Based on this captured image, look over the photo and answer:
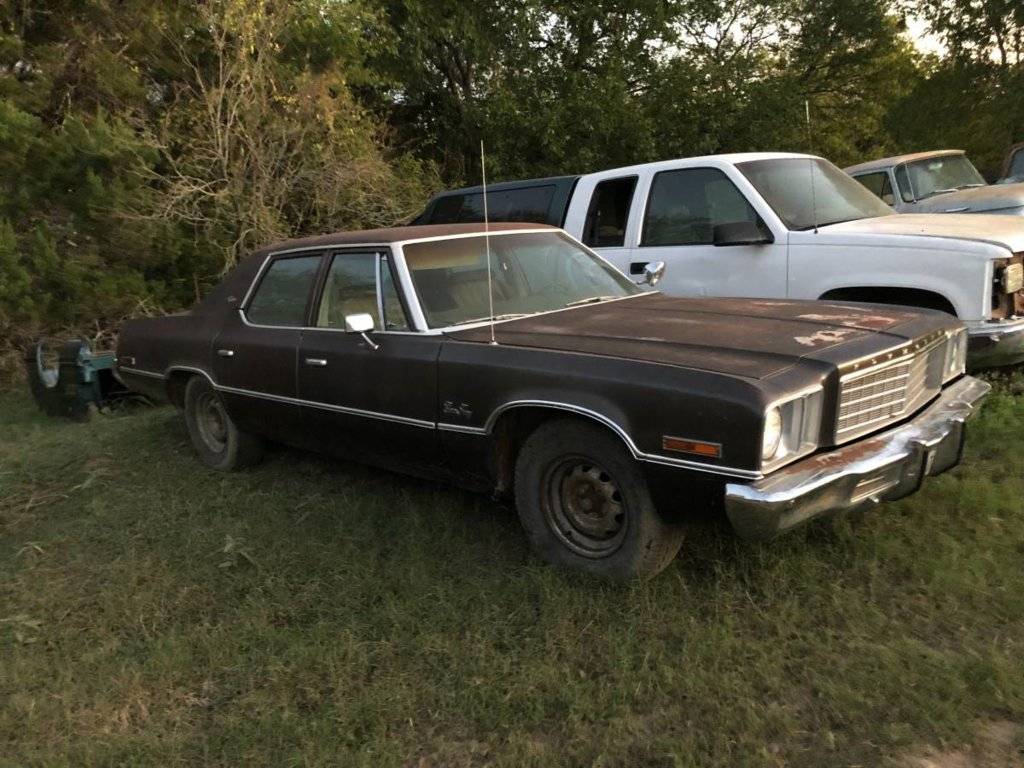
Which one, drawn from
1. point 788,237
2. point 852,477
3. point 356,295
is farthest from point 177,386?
point 852,477

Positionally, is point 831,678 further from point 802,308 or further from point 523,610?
point 802,308

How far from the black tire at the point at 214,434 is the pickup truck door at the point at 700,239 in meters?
3.05

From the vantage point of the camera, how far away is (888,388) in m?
3.39

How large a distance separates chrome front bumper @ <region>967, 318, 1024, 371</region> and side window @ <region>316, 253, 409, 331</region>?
3197 mm

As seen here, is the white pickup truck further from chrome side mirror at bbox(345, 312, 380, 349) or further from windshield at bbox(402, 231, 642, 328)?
chrome side mirror at bbox(345, 312, 380, 349)

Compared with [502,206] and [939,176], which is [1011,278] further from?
[939,176]

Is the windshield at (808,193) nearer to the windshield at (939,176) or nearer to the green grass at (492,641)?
the green grass at (492,641)

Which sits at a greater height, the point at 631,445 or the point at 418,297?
the point at 418,297

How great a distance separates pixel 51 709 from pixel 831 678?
8.90 feet

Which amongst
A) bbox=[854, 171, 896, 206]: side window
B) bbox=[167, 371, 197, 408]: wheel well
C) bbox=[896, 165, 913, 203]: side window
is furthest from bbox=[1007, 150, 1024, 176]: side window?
bbox=[167, 371, 197, 408]: wheel well

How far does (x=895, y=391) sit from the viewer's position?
345cm

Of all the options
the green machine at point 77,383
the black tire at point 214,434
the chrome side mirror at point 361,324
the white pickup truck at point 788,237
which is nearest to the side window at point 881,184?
the white pickup truck at point 788,237

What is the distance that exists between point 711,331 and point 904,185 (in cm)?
734

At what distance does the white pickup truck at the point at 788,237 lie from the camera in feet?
15.7
